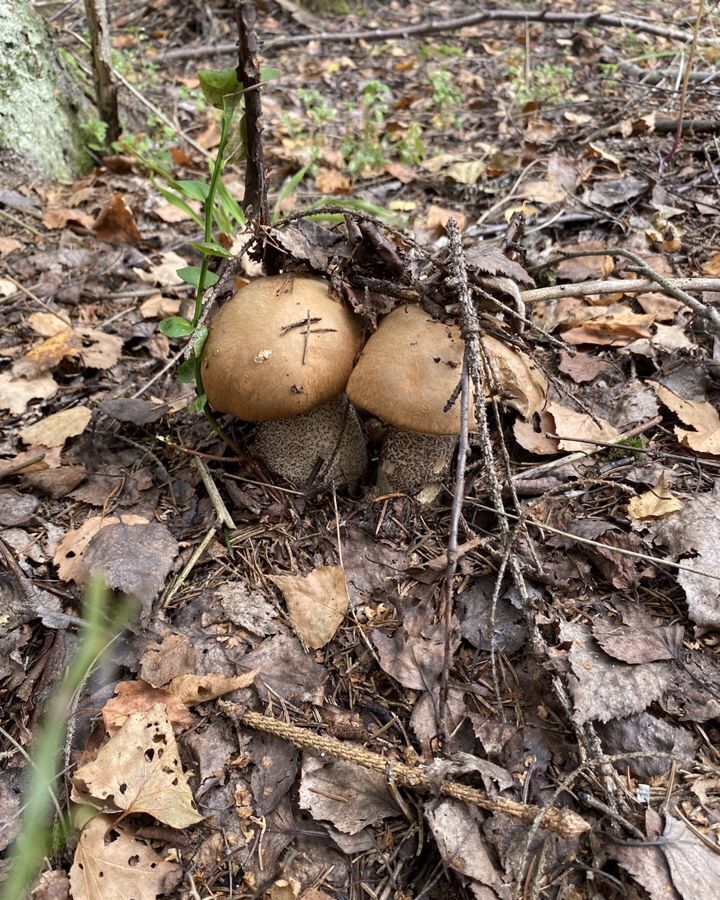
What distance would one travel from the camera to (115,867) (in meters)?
1.55

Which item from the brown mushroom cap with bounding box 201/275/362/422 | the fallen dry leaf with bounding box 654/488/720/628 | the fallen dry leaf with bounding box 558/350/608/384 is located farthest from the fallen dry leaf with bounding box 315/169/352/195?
the fallen dry leaf with bounding box 654/488/720/628

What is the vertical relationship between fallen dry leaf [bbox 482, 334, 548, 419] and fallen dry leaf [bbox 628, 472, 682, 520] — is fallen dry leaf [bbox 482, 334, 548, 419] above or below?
above

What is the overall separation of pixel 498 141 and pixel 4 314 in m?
3.71

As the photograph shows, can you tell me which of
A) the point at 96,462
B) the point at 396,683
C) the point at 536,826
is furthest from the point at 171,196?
the point at 536,826

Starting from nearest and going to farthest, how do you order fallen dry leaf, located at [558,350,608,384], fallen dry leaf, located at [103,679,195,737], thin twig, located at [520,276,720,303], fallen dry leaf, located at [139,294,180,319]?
fallen dry leaf, located at [103,679,195,737]
thin twig, located at [520,276,720,303]
fallen dry leaf, located at [558,350,608,384]
fallen dry leaf, located at [139,294,180,319]

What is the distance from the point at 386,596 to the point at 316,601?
9.5 inches

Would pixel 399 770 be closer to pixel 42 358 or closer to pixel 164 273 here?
pixel 42 358

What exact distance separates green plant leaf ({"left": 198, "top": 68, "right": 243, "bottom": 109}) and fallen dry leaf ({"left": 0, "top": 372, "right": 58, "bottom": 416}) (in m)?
1.59

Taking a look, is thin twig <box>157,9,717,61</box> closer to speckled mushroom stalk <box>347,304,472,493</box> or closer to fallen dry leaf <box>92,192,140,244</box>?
fallen dry leaf <box>92,192,140,244</box>

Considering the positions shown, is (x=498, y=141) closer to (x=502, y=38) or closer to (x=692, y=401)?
(x=502, y=38)

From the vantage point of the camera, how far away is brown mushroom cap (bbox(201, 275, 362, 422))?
2066mm

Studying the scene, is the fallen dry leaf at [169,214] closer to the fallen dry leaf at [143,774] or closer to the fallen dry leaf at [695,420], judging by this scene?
the fallen dry leaf at [695,420]

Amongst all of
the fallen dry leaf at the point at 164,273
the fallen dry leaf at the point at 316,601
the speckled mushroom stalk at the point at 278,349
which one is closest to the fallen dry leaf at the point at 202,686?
the fallen dry leaf at the point at 316,601

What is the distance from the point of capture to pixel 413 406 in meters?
1.93
